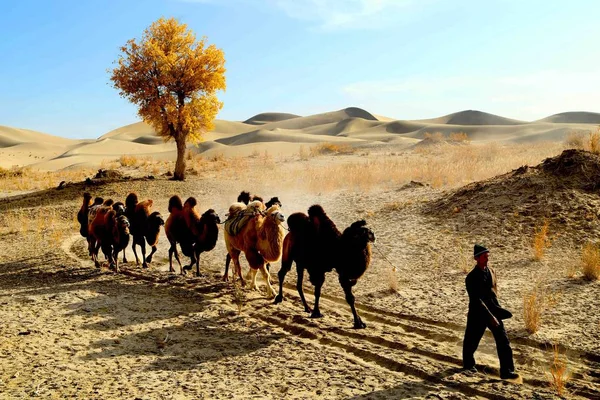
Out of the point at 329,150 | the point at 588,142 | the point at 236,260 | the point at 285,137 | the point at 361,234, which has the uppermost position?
the point at 285,137

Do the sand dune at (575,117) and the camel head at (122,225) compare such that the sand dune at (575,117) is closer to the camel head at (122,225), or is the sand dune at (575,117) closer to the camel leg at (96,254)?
the camel leg at (96,254)

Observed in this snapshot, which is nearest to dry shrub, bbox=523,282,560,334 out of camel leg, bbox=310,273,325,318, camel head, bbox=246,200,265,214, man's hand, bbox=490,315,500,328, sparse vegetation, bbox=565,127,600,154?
man's hand, bbox=490,315,500,328

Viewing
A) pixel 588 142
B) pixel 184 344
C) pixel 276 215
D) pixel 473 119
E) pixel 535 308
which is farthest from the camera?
pixel 473 119

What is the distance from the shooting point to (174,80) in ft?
95.3

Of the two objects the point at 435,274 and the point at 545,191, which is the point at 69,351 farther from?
the point at 545,191

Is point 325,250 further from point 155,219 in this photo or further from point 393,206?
point 393,206

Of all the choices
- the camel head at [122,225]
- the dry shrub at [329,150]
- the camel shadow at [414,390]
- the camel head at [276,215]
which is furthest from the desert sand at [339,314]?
the dry shrub at [329,150]

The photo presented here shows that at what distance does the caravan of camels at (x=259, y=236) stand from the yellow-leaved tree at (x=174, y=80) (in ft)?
49.2

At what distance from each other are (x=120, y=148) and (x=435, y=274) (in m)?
86.7

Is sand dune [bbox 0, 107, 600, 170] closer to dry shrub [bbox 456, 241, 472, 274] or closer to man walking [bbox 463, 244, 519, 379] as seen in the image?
dry shrub [bbox 456, 241, 472, 274]

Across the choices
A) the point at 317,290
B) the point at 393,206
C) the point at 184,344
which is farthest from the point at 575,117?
the point at 184,344

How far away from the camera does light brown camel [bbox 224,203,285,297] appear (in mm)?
9938

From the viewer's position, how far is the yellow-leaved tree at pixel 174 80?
94.8 feet

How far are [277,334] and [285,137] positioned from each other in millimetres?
86870
